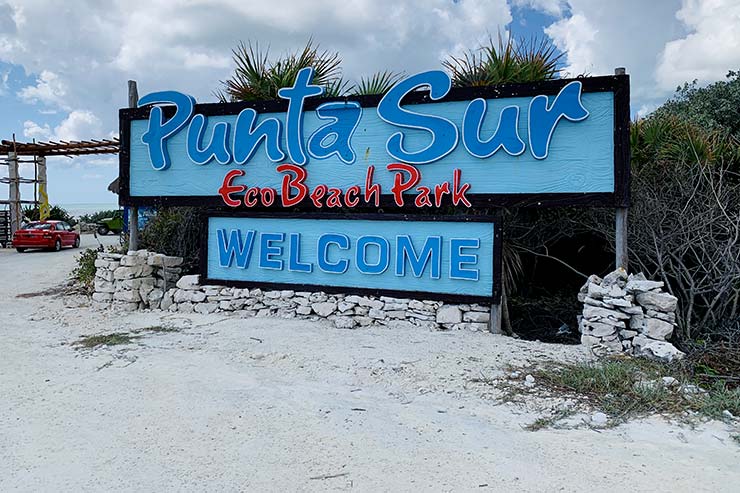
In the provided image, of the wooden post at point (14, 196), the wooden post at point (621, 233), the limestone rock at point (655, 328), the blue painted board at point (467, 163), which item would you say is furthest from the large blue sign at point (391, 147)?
the wooden post at point (14, 196)

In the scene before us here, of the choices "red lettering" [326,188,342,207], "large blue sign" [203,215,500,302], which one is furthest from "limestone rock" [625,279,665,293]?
"red lettering" [326,188,342,207]

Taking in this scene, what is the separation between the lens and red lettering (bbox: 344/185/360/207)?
8.43 m

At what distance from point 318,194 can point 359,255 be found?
3.88 ft

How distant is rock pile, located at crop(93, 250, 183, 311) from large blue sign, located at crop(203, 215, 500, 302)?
1.16 meters

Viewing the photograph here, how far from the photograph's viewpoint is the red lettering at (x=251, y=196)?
9016mm

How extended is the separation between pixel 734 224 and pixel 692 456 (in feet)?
17.2

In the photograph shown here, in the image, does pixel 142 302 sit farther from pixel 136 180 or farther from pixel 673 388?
pixel 673 388

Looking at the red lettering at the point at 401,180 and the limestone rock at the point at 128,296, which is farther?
the limestone rock at the point at 128,296

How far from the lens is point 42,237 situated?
2228 cm

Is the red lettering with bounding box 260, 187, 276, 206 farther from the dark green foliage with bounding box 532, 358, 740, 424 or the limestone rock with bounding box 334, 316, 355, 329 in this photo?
the dark green foliage with bounding box 532, 358, 740, 424

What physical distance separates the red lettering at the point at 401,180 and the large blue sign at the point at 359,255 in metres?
0.36

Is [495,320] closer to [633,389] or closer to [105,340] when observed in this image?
[633,389]

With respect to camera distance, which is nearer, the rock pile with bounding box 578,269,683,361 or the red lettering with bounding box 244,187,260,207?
the rock pile with bounding box 578,269,683,361

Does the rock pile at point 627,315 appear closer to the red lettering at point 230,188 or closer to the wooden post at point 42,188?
the red lettering at point 230,188
